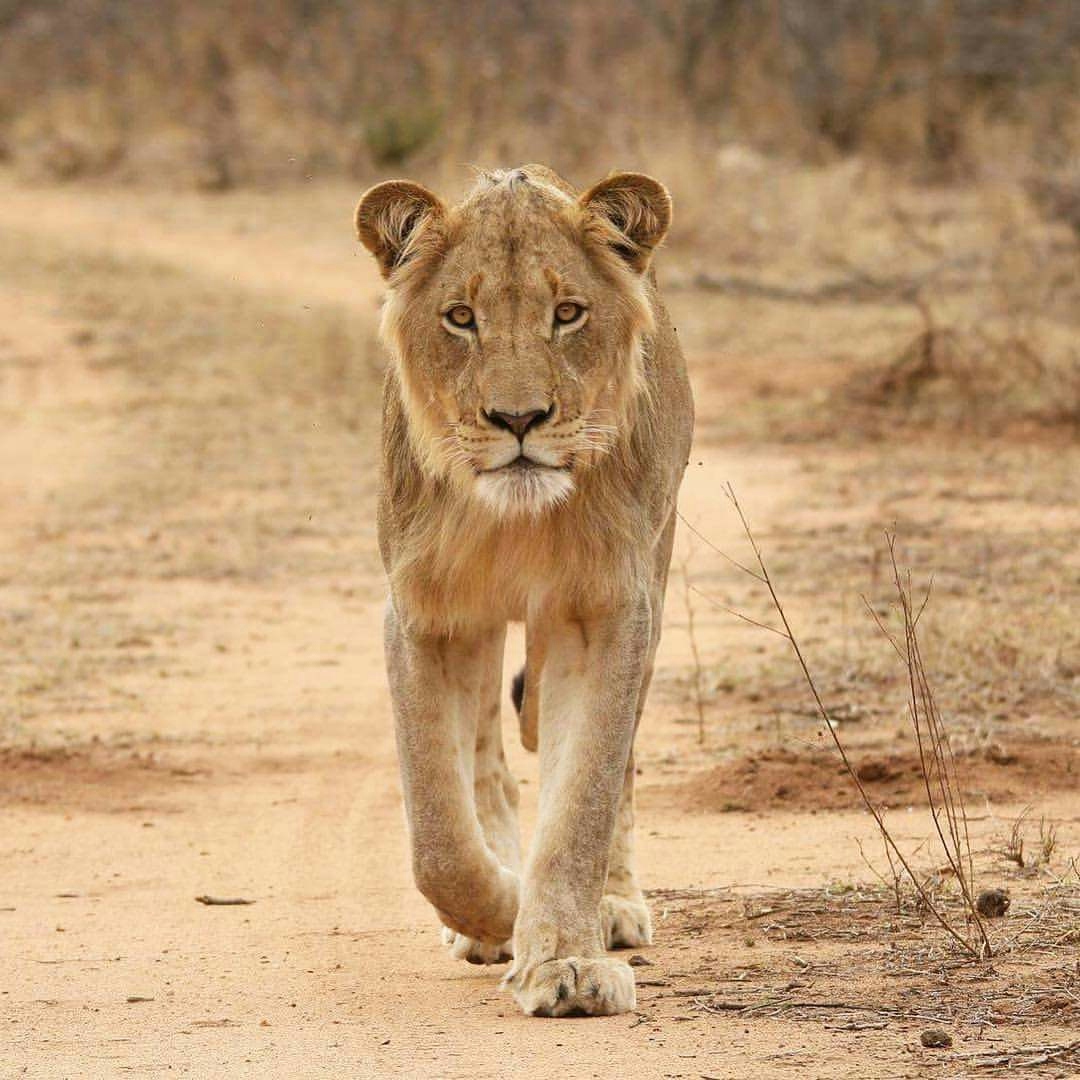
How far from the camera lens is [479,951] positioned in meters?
4.56

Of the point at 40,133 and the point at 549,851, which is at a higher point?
the point at 40,133

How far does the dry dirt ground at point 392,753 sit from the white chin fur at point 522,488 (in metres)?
0.97

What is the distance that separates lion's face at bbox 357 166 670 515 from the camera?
13.4 feet

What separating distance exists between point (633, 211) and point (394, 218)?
1.60 feet

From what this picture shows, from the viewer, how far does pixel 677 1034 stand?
12.6 ft

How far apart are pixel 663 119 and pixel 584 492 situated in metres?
18.8

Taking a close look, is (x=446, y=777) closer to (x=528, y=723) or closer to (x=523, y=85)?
(x=528, y=723)

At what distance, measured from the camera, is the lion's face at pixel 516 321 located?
4.08 meters

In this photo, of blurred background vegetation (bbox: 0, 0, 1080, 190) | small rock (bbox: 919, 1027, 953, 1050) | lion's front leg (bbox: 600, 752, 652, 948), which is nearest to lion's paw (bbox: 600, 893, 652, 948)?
lion's front leg (bbox: 600, 752, 652, 948)

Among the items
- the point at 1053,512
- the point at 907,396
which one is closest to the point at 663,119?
the point at 907,396

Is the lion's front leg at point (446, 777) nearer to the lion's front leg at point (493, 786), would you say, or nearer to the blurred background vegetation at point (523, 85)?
the lion's front leg at point (493, 786)

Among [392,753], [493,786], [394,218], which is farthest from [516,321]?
[392,753]

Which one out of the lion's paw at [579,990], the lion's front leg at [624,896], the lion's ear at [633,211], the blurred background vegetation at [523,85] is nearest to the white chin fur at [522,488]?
the lion's ear at [633,211]

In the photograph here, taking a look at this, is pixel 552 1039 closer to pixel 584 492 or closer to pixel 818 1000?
pixel 818 1000
